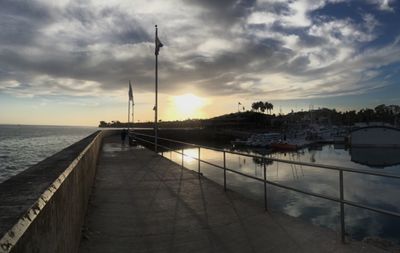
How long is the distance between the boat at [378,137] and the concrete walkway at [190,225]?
103839 millimetres

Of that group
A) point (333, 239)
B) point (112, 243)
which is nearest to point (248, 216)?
point (333, 239)

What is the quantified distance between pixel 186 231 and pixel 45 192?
3.74 meters

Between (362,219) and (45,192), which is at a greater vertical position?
(45,192)

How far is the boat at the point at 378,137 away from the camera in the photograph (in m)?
103

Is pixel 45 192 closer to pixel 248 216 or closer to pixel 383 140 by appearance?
pixel 248 216

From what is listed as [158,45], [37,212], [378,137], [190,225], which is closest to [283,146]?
[378,137]

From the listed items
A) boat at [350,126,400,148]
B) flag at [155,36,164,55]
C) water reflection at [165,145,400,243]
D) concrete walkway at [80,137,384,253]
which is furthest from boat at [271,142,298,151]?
concrete walkway at [80,137,384,253]

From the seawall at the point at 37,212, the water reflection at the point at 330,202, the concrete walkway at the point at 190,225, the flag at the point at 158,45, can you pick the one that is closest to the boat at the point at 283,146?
the water reflection at the point at 330,202

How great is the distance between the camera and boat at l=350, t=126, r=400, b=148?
→ 4058 inches

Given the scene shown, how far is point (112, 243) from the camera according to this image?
6.20 meters

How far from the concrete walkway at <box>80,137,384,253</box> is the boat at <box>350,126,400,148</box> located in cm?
10384

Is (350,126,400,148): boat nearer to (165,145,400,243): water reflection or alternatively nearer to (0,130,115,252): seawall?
(165,145,400,243): water reflection

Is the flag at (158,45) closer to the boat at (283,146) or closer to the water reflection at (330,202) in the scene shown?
the water reflection at (330,202)

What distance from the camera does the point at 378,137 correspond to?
10425 cm
